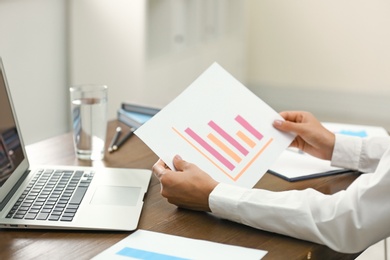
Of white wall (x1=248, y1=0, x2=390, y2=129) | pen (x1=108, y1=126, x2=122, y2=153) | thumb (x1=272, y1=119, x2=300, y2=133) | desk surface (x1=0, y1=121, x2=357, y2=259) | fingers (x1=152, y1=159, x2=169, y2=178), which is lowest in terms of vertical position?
white wall (x1=248, y1=0, x2=390, y2=129)

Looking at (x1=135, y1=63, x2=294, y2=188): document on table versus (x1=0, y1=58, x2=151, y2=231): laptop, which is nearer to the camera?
(x1=0, y1=58, x2=151, y2=231): laptop

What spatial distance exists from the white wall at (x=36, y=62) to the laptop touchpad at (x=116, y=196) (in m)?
1.95

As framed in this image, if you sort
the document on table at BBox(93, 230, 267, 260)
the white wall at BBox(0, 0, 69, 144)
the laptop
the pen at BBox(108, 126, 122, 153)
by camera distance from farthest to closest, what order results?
1. the white wall at BBox(0, 0, 69, 144)
2. the pen at BBox(108, 126, 122, 153)
3. the laptop
4. the document on table at BBox(93, 230, 267, 260)

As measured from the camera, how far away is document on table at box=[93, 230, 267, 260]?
1.03m

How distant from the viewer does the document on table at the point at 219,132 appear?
4.29 ft

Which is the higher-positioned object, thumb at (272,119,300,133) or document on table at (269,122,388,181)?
thumb at (272,119,300,133)

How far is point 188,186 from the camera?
1218mm

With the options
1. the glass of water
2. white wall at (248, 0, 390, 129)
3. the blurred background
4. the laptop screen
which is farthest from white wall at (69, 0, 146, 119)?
the laptop screen

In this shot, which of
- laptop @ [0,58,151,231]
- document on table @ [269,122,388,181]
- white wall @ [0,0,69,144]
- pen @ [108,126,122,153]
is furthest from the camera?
white wall @ [0,0,69,144]

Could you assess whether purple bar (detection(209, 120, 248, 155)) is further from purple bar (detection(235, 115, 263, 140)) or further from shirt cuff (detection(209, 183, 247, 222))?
shirt cuff (detection(209, 183, 247, 222))

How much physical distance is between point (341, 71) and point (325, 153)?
3.32m

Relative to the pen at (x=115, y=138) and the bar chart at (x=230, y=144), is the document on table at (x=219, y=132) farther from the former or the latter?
the pen at (x=115, y=138)

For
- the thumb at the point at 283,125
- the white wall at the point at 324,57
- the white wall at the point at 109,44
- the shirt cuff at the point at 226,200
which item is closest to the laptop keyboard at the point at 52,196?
the shirt cuff at the point at 226,200

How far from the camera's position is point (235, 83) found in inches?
57.7
